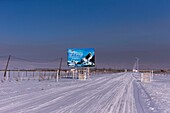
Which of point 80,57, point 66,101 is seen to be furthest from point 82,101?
point 80,57

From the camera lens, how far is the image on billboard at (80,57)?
5966 centimetres

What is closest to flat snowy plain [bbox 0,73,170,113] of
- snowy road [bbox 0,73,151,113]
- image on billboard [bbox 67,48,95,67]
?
snowy road [bbox 0,73,151,113]

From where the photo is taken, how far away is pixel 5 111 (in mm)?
11078

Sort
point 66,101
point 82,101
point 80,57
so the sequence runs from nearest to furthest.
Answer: point 66,101, point 82,101, point 80,57

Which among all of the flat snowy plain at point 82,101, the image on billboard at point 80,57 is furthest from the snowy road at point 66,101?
the image on billboard at point 80,57

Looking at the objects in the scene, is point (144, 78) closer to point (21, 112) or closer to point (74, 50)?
point (74, 50)

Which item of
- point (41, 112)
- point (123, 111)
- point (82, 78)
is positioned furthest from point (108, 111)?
point (82, 78)

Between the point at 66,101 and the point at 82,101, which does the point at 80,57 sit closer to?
the point at 82,101

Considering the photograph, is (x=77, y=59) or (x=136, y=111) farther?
(x=77, y=59)

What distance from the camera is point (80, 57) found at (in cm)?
5975

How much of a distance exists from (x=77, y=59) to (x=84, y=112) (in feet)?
160

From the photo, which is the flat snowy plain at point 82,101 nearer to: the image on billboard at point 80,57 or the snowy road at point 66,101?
the snowy road at point 66,101

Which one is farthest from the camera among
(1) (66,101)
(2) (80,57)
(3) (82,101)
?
(2) (80,57)

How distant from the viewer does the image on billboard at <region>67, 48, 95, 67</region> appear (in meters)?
59.7
